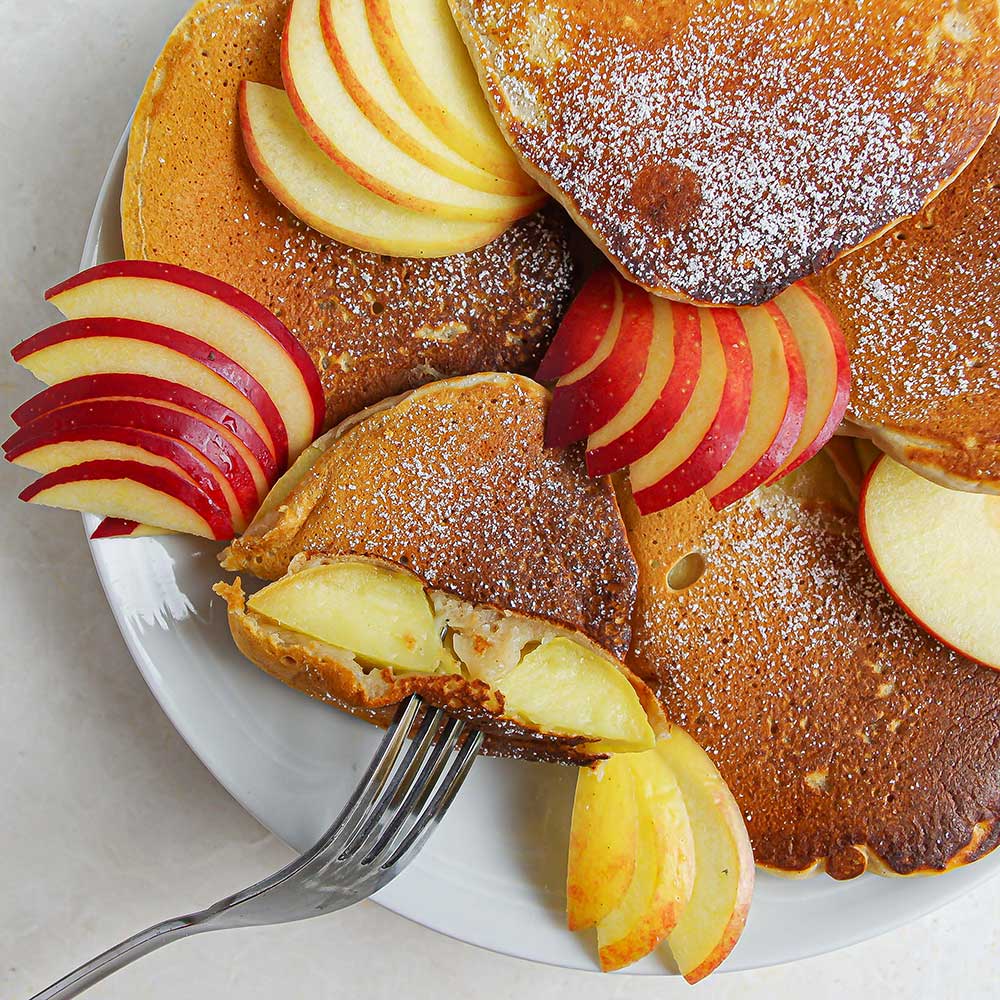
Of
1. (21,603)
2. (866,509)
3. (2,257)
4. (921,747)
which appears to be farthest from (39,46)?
(921,747)

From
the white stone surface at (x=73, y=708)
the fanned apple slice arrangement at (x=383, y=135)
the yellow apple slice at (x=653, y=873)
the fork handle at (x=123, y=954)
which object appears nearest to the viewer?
the fork handle at (x=123, y=954)

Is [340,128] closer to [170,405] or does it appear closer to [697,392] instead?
[170,405]

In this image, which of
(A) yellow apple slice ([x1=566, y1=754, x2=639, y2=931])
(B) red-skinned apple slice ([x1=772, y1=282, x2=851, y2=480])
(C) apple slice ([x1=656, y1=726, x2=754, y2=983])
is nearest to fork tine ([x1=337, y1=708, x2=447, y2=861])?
(A) yellow apple slice ([x1=566, y1=754, x2=639, y2=931])

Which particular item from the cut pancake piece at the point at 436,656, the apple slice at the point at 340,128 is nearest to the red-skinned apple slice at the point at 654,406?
the cut pancake piece at the point at 436,656

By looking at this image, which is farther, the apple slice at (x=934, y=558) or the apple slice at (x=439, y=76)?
the apple slice at (x=934, y=558)

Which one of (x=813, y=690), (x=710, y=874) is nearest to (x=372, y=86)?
(x=813, y=690)

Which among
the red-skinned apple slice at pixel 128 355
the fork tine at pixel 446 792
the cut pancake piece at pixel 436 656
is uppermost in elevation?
the red-skinned apple slice at pixel 128 355

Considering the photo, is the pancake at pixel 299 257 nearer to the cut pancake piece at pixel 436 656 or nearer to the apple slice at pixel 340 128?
the apple slice at pixel 340 128

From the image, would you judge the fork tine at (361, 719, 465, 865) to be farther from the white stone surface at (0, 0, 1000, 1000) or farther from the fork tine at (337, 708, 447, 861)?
the white stone surface at (0, 0, 1000, 1000)

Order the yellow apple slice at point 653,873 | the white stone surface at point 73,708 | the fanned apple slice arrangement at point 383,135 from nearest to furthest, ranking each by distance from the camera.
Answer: the fanned apple slice arrangement at point 383,135, the yellow apple slice at point 653,873, the white stone surface at point 73,708
